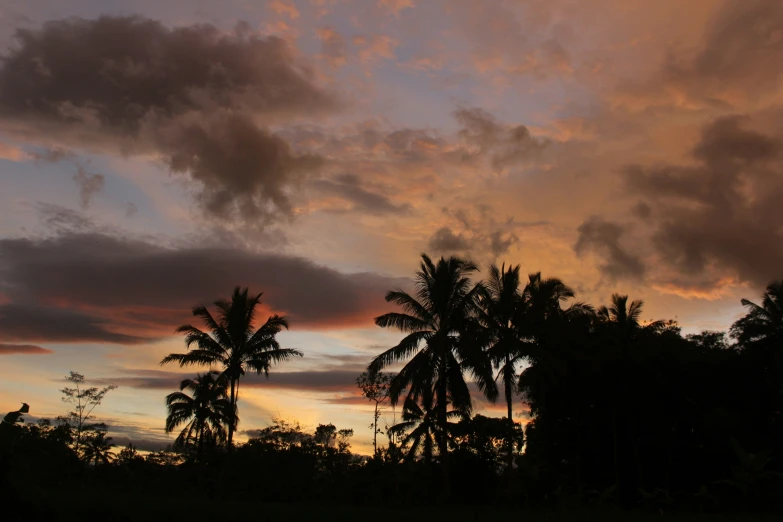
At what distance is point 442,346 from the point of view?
26938 millimetres

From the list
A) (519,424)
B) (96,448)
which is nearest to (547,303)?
(519,424)

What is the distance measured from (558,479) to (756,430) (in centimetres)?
1087

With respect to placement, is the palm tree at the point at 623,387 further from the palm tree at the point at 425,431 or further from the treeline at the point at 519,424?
the palm tree at the point at 425,431

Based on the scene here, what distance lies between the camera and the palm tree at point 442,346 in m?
26.5

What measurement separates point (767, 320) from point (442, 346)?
1967 centimetres

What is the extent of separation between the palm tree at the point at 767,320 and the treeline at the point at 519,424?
94 millimetres

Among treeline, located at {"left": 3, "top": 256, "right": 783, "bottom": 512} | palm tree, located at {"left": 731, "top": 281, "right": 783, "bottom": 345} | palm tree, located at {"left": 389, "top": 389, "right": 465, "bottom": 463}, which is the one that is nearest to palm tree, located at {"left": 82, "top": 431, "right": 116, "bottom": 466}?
treeline, located at {"left": 3, "top": 256, "right": 783, "bottom": 512}

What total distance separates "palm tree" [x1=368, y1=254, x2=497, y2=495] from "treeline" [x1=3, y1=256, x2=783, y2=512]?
65mm

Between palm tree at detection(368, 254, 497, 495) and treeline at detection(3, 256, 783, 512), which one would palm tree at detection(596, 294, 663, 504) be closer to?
treeline at detection(3, 256, 783, 512)

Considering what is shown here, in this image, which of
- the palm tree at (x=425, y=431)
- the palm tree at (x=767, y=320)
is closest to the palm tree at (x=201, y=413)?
the palm tree at (x=425, y=431)

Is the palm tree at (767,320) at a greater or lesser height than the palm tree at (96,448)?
greater

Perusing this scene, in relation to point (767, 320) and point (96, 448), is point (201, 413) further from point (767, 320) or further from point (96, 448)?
point (767, 320)

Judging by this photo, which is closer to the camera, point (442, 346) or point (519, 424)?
point (442, 346)

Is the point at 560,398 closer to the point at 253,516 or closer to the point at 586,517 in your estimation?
the point at 586,517
